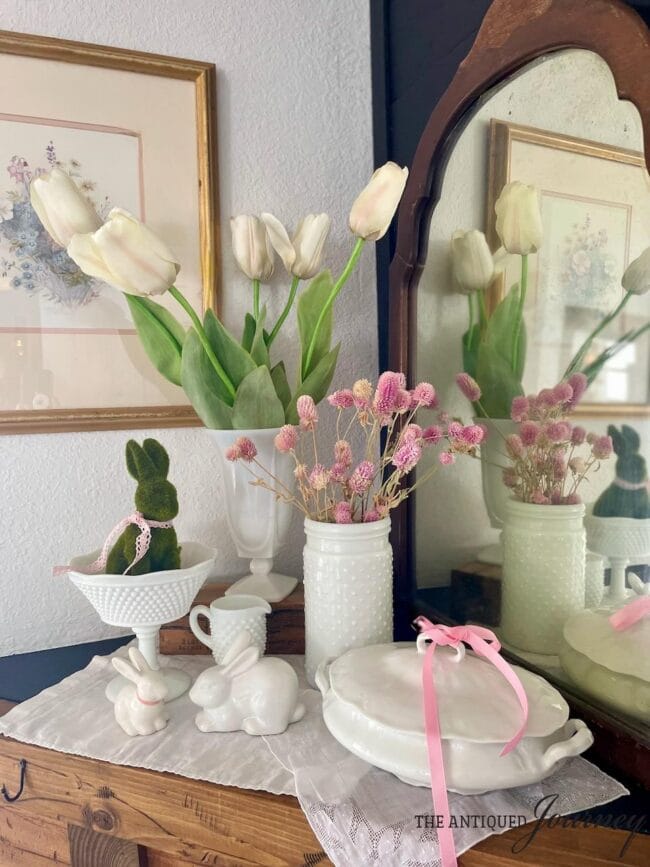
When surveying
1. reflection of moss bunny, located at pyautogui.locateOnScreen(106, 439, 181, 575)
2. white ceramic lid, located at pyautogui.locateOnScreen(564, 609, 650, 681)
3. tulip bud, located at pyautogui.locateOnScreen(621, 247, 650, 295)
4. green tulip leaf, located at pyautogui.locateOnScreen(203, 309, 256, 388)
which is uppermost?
tulip bud, located at pyautogui.locateOnScreen(621, 247, 650, 295)

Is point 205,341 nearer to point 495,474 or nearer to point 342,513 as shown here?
point 342,513

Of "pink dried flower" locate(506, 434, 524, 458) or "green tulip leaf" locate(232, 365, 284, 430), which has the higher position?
"green tulip leaf" locate(232, 365, 284, 430)

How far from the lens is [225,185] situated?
3.33 feet

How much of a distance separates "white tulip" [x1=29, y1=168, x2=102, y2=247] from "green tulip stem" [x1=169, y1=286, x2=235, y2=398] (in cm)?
13

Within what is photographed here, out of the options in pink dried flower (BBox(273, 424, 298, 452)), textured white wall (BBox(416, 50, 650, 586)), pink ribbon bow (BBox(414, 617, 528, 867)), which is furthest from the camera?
pink dried flower (BBox(273, 424, 298, 452))

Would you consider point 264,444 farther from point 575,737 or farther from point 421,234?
point 575,737

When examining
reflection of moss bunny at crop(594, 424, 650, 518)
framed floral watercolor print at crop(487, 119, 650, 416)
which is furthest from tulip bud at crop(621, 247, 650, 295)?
reflection of moss bunny at crop(594, 424, 650, 518)

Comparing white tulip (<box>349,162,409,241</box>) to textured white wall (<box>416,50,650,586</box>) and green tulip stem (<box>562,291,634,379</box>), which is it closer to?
textured white wall (<box>416,50,650,586</box>)

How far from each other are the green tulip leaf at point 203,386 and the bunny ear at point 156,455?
0.11m

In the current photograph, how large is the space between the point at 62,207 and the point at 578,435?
65 centimetres

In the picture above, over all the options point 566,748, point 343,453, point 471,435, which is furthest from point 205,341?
point 566,748

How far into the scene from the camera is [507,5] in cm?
69

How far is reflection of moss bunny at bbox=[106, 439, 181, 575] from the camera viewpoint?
2.39ft

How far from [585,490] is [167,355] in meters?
0.57
